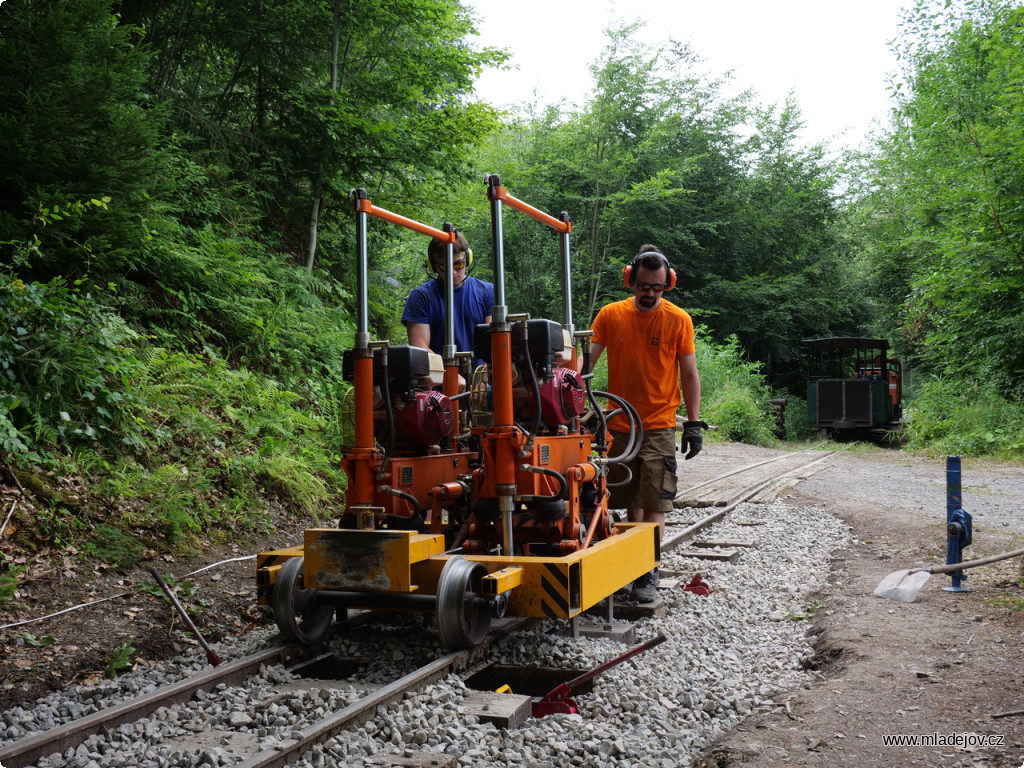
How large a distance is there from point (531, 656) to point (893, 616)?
2310 millimetres

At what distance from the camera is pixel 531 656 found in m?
4.23

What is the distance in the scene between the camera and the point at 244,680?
386 centimetres

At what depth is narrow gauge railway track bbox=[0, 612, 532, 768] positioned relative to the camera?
2869mm

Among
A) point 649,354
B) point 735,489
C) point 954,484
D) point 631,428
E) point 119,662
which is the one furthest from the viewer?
point 735,489

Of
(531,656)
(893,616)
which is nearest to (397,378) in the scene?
Answer: (531,656)

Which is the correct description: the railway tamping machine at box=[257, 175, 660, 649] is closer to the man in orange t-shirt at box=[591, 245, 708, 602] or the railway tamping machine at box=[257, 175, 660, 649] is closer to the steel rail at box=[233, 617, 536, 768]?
the steel rail at box=[233, 617, 536, 768]

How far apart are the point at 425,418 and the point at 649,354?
66.2 inches

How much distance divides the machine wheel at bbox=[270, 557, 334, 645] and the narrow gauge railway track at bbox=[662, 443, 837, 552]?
12.1 feet

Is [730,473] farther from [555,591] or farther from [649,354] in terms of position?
[555,591]

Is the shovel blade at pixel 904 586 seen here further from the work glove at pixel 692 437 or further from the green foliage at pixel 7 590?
the green foliage at pixel 7 590

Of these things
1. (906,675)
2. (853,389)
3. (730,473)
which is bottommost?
(730,473)

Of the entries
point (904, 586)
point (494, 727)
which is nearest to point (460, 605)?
point (494, 727)

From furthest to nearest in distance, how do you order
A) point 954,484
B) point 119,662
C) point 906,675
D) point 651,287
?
point 954,484 < point 651,287 < point 119,662 < point 906,675

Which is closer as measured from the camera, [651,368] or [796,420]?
[651,368]
